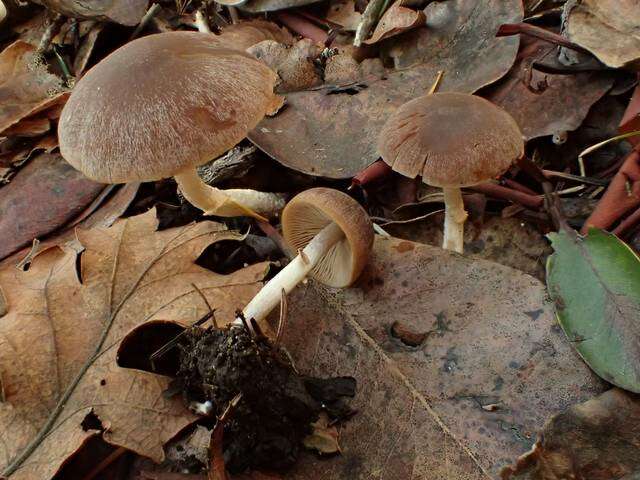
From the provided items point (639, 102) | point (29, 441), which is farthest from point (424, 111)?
point (29, 441)

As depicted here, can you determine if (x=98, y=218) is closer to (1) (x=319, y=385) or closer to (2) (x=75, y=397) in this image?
(2) (x=75, y=397)

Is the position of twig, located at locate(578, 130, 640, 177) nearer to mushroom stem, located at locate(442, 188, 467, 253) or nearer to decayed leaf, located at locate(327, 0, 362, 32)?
mushroom stem, located at locate(442, 188, 467, 253)

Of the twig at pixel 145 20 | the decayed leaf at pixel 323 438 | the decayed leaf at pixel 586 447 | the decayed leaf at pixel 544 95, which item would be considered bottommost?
the decayed leaf at pixel 323 438

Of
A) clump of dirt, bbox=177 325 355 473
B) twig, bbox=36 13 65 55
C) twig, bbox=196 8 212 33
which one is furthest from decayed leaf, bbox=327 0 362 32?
clump of dirt, bbox=177 325 355 473

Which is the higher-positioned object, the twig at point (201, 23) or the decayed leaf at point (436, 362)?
the twig at point (201, 23)

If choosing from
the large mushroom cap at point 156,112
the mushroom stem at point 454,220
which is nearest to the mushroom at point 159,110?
the large mushroom cap at point 156,112

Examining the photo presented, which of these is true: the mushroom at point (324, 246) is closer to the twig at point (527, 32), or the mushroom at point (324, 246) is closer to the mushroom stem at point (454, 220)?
the mushroom stem at point (454, 220)
